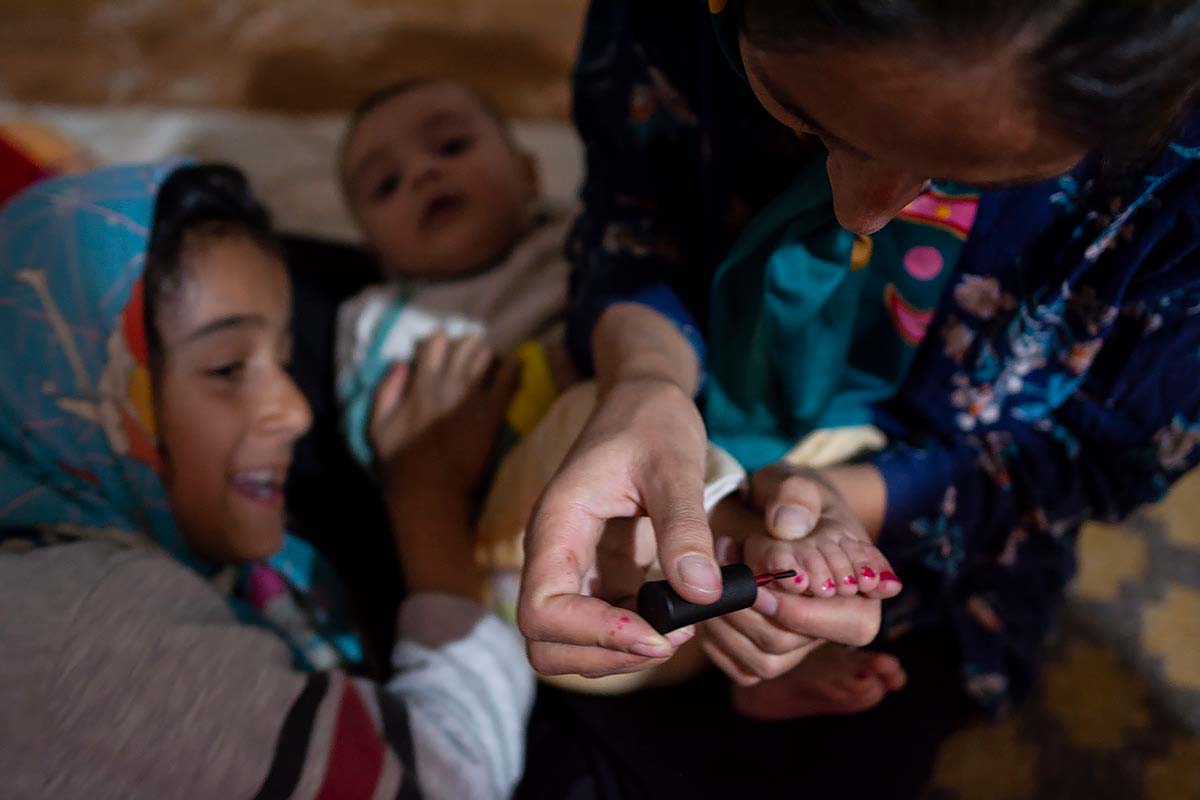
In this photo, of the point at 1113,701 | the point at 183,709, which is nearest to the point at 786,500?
the point at 183,709

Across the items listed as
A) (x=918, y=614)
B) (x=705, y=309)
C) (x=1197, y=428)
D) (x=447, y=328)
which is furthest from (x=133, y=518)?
(x=1197, y=428)

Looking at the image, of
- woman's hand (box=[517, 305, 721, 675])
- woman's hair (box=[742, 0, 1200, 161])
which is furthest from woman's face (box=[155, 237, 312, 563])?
woman's hair (box=[742, 0, 1200, 161])

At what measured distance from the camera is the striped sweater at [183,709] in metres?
0.48

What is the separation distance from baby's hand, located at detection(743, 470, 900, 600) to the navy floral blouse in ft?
0.46

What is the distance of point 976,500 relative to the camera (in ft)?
2.08

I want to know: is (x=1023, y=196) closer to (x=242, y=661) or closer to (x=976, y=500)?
(x=976, y=500)

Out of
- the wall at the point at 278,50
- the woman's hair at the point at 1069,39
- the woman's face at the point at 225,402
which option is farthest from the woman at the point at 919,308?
the wall at the point at 278,50

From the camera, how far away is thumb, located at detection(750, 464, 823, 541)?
49 cm

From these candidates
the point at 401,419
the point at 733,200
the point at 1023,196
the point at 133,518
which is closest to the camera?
the point at 1023,196

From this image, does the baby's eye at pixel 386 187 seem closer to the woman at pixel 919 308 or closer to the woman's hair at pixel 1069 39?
the woman at pixel 919 308

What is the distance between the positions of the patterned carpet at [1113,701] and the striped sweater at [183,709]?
1.59 ft

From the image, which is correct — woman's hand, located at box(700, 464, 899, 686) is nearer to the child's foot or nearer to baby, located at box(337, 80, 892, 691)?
the child's foot

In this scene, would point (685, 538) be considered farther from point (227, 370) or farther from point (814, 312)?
point (227, 370)

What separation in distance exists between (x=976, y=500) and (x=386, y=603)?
0.54 m
